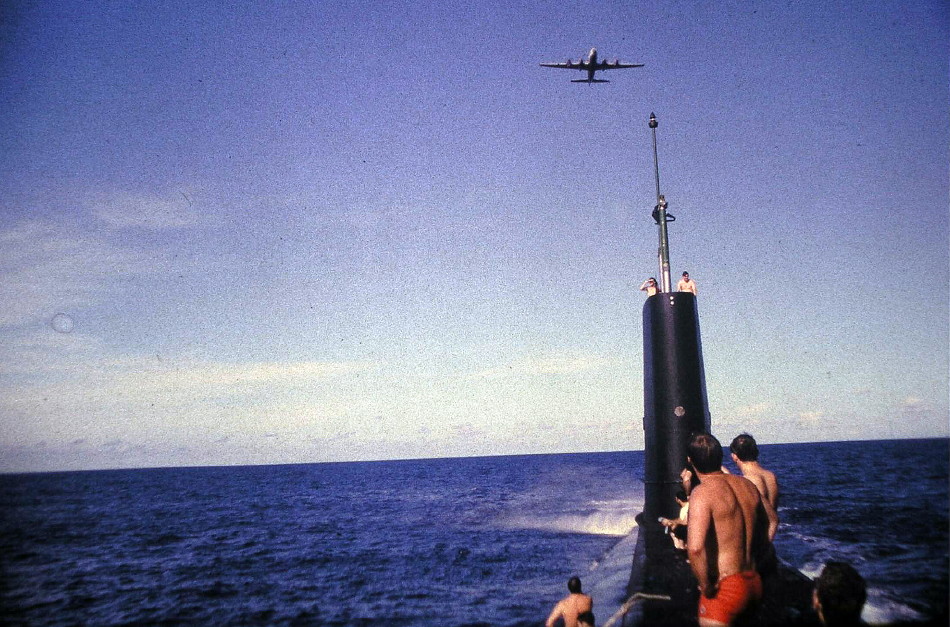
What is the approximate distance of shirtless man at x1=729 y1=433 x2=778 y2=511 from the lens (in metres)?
5.52

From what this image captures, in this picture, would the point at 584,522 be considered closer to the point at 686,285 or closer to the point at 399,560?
the point at 399,560

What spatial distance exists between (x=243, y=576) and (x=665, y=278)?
1796cm

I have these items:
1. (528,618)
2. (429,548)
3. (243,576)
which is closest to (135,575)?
(243,576)

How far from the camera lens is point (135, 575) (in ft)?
64.7

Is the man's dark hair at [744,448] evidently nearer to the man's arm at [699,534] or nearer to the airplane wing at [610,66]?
the man's arm at [699,534]

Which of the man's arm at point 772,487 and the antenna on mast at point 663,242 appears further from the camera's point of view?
the antenna on mast at point 663,242

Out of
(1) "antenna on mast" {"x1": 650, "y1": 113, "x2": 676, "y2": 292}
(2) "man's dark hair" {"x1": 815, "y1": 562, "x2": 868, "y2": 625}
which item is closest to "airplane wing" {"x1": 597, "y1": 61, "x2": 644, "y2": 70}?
(1) "antenna on mast" {"x1": 650, "y1": 113, "x2": 676, "y2": 292}

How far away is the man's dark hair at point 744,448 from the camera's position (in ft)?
18.1

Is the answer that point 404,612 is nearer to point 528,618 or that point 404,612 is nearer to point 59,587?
point 528,618

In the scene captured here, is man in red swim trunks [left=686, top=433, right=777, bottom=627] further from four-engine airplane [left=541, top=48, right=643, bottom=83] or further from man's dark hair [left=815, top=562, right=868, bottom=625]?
four-engine airplane [left=541, top=48, right=643, bottom=83]

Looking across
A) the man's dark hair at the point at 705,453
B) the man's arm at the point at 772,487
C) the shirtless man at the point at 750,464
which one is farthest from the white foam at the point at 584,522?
the man's dark hair at the point at 705,453

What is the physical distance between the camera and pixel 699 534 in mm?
3643

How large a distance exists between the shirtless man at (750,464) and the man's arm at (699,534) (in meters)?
2.08

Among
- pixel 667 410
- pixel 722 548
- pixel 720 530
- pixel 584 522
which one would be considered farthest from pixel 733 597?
pixel 584 522
